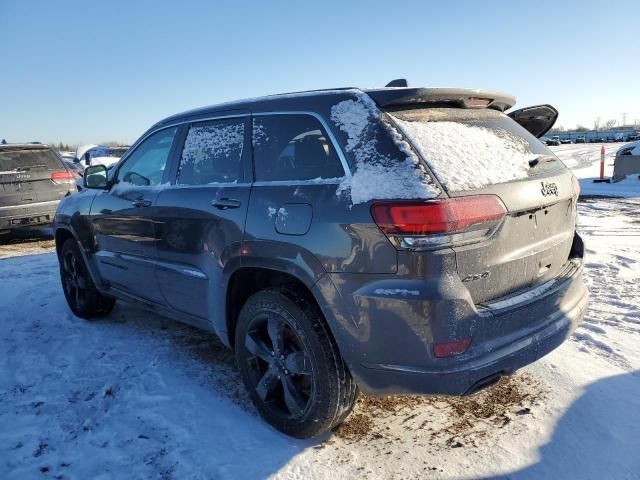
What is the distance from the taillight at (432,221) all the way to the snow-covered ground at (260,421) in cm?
117

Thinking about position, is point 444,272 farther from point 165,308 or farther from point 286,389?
point 165,308

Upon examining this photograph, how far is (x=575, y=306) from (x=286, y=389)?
1.68 meters

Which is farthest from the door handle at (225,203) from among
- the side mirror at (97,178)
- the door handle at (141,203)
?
the side mirror at (97,178)

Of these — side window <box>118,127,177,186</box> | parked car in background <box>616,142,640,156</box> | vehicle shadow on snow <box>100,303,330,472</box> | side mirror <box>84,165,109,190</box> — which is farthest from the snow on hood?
parked car in background <box>616,142,640,156</box>

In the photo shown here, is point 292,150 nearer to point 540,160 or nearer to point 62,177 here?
point 540,160

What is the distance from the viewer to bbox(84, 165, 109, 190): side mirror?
14.7 feet

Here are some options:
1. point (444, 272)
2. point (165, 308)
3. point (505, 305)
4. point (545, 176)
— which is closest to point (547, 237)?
point (545, 176)

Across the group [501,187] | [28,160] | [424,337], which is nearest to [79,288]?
[424,337]

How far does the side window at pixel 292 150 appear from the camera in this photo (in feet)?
8.82

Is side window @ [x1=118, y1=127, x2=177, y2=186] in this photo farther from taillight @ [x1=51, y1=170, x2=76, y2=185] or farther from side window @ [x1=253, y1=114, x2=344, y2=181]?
taillight @ [x1=51, y1=170, x2=76, y2=185]

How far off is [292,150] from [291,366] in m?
1.19

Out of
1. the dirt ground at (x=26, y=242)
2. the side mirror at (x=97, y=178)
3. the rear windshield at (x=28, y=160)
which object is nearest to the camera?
the side mirror at (x=97, y=178)

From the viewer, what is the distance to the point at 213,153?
134 inches

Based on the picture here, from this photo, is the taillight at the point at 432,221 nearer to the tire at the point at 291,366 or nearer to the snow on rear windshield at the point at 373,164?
the snow on rear windshield at the point at 373,164
